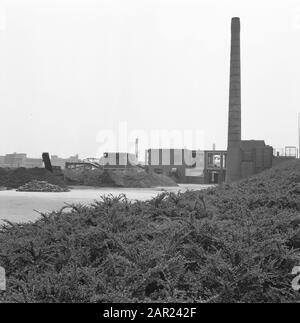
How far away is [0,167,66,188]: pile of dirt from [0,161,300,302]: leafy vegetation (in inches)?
1283

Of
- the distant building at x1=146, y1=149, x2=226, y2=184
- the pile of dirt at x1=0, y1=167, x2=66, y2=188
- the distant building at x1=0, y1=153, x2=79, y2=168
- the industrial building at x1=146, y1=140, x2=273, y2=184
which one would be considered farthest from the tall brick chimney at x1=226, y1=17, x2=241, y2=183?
the distant building at x1=0, y1=153, x2=79, y2=168

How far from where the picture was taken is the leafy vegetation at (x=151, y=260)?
484 cm

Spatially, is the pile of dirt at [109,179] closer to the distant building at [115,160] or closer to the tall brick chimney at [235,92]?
the tall brick chimney at [235,92]

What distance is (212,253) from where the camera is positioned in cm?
582

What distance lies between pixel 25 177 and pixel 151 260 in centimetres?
3782

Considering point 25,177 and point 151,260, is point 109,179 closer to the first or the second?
point 25,177

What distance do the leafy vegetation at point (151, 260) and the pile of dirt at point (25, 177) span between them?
3259 centimetres

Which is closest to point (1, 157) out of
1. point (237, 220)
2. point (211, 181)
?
point (211, 181)

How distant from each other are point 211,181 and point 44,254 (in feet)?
187

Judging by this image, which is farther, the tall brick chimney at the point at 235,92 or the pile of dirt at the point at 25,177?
the pile of dirt at the point at 25,177

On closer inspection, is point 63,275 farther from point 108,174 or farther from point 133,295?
point 108,174

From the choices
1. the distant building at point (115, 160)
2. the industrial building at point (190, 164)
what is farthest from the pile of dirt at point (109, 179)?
the distant building at point (115, 160)

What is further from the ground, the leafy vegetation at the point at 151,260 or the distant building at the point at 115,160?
the distant building at the point at 115,160

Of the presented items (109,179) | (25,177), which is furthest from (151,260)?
(109,179)
